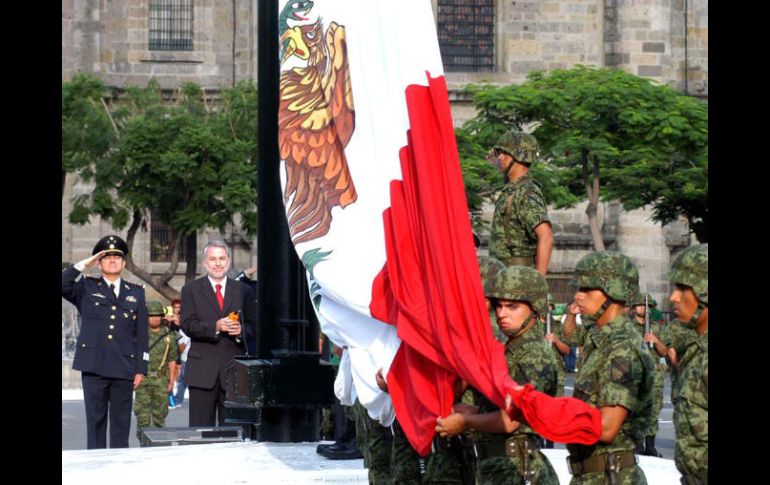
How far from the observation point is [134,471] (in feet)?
31.5

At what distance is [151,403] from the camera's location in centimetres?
1505

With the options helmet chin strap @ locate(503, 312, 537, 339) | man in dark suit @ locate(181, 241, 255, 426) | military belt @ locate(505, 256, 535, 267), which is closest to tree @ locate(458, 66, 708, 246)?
man in dark suit @ locate(181, 241, 255, 426)

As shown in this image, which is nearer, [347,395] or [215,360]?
[347,395]

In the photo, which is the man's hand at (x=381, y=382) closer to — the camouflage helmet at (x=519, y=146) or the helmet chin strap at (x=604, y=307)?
the helmet chin strap at (x=604, y=307)

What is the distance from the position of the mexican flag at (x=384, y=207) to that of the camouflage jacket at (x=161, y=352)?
245 inches

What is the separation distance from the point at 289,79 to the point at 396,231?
1.80 m

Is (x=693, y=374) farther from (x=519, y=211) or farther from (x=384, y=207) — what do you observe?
(x=519, y=211)

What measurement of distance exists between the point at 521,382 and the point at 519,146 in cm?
234

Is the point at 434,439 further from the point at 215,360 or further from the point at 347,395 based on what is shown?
the point at 215,360

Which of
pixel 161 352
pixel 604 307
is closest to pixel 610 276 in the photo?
pixel 604 307

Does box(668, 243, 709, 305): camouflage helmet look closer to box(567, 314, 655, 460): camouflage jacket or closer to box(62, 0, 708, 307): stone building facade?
box(567, 314, 655, 460): camouflage jacket

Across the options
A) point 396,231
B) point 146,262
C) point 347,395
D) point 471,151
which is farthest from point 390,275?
point 146,262

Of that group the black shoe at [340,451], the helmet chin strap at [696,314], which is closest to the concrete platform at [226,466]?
the black shoe at [340,451]

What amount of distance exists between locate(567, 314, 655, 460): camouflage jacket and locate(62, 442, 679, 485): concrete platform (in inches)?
104
